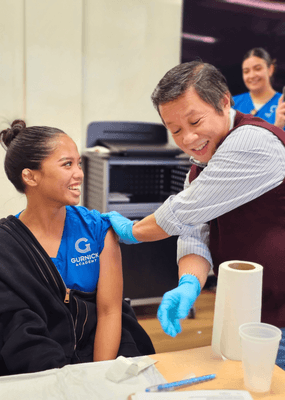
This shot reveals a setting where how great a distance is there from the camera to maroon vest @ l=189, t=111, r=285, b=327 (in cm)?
113

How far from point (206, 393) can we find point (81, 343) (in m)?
0.62

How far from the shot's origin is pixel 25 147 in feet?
4.58

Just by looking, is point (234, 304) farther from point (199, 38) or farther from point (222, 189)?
point (199, 38)

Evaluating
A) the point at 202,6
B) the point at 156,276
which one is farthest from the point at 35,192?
the point at 202,6

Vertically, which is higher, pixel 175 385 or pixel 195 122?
pixel 195 122

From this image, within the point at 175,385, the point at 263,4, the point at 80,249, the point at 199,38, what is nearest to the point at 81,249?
the point at 80,249

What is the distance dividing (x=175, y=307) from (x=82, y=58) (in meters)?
2.52

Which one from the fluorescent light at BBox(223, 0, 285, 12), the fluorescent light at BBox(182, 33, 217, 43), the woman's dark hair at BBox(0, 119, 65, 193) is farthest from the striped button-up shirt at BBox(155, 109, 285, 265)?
the fluorescent light at BBox(223, 0, 285, 12)

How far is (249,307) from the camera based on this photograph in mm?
906

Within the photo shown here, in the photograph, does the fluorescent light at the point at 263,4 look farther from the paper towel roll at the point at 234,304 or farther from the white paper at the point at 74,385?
the white paper at the point at 74,385

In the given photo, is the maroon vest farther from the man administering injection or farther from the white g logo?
the white g logo

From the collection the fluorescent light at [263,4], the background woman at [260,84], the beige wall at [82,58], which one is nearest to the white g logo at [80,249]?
the beige wall at [82,58]

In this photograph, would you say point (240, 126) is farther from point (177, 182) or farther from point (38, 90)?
point (38, 90)

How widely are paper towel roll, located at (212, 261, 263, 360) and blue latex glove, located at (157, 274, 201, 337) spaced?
77mm
